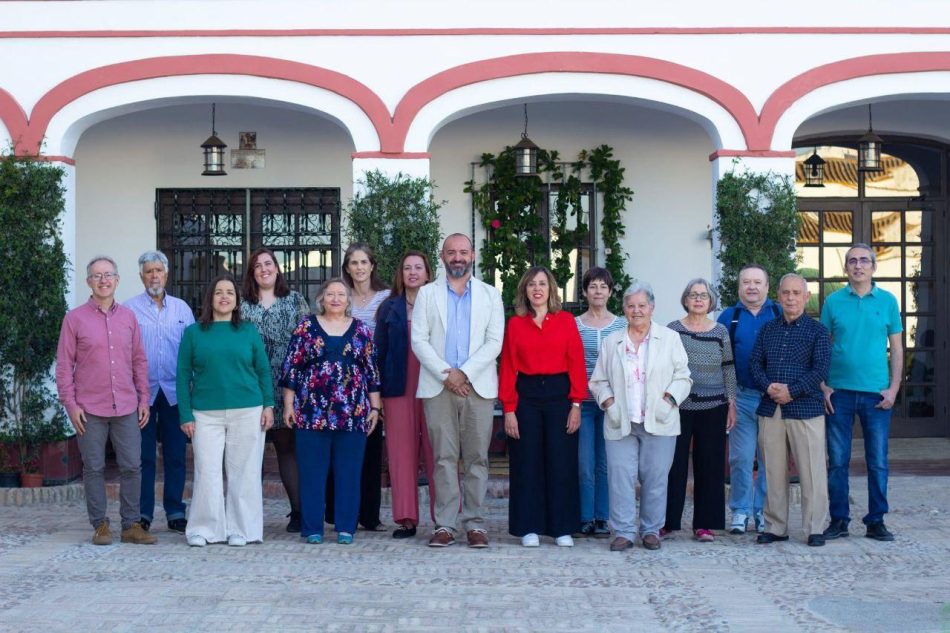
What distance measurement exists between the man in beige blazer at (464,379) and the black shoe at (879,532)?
2479 millimetres

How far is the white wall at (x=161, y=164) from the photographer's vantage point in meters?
11.9

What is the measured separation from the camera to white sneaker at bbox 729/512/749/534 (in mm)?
7973

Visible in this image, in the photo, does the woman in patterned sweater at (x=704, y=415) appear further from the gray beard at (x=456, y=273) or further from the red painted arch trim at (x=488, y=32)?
the red painted arch trim at (x=488, y=32)

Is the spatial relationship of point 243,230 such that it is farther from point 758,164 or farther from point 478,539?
point 478,539

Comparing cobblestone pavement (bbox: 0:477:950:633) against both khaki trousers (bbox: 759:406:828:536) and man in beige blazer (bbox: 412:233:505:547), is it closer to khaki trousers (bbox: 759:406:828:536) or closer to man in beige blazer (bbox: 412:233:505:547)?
khaki trousers (bbox: 759:406:828:536)

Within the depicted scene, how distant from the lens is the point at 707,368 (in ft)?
25.3

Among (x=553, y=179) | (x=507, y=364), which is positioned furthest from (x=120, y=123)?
(x=507, y=364)

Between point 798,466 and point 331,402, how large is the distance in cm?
290

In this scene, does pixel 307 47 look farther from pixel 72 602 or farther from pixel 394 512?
pixel 72 602

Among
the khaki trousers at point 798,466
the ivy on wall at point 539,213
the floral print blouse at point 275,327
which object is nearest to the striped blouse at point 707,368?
the khaki trousers at point 798,466

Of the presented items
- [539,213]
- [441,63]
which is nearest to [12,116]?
[441,63]

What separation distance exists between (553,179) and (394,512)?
5.04 meters

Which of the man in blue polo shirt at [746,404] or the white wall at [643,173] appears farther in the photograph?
the white wall at [643,173]

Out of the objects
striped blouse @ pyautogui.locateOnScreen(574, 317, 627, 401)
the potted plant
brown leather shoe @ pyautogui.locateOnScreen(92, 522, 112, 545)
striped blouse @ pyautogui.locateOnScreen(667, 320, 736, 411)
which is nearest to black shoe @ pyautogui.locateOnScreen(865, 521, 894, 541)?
striped blouse @ pyautogui.locateOnScreen(667, 320, 736, 411)
